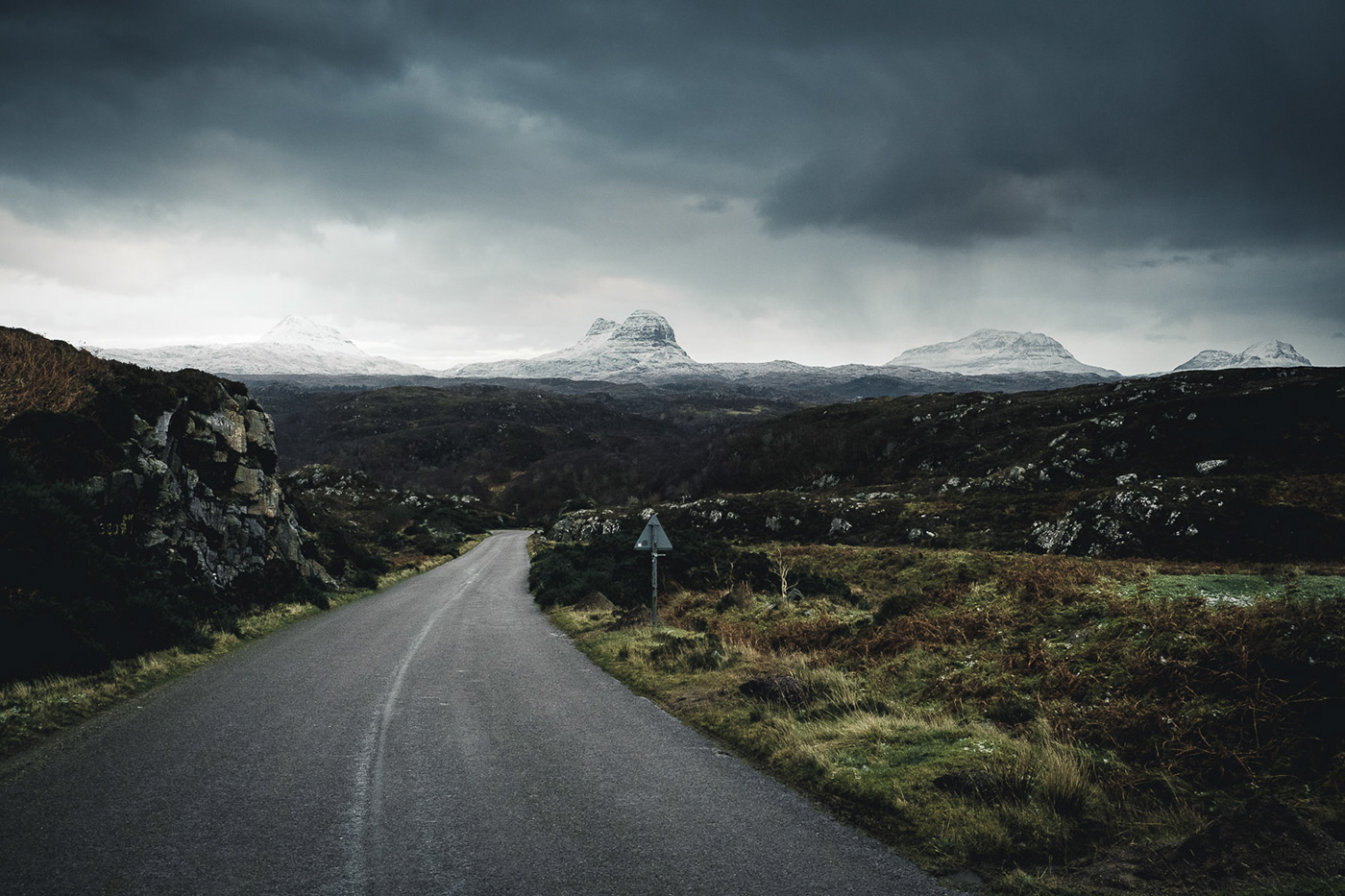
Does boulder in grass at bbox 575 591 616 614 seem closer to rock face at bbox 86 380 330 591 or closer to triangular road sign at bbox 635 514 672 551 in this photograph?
triangular road sign at bbox 635 514 672 551

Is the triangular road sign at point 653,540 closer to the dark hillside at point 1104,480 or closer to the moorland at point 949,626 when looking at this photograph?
the moorland at point 949,626

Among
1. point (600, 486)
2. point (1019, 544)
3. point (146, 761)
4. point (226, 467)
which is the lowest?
point (600, 486)

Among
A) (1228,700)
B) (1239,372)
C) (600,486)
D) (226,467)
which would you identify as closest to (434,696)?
(1228,700)

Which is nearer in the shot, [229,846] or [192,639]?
[229,846]

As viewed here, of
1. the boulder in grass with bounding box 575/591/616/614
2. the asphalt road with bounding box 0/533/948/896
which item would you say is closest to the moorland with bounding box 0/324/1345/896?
the boulder in grass with bounding box 575/591/616/614

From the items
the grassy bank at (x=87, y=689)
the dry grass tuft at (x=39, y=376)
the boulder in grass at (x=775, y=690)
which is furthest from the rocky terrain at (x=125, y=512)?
the boulder in grass at (x=775, y=690)

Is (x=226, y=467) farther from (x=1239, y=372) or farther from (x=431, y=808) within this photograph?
(x=1239, y=372)

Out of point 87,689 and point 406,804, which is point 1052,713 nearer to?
point 406,804

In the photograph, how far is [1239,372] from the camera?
67312 millimetres

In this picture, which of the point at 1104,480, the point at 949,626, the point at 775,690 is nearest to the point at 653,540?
the point at 775,690

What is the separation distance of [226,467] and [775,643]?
67.4 feet

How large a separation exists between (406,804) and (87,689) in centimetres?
836

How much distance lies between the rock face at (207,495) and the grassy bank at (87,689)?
3.05 metres

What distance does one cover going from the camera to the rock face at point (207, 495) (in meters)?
16.2
